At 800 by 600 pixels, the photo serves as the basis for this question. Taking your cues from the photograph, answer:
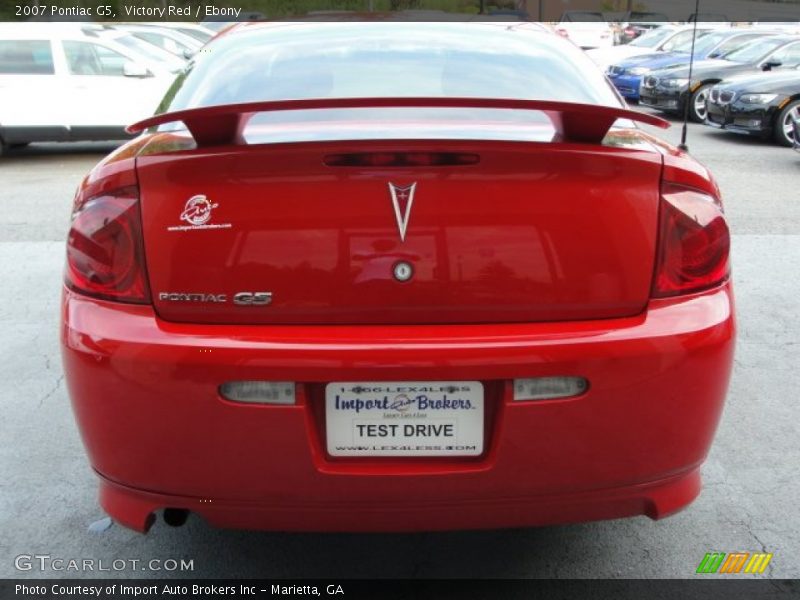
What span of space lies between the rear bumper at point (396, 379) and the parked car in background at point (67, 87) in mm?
10043

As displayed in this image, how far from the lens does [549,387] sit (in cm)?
214

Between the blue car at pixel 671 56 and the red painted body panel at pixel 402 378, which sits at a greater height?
the red painted body panel at pixel 402 378

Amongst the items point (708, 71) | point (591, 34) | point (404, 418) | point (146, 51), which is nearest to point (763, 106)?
point (708, 71)

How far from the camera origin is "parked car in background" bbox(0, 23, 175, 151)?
11.6m

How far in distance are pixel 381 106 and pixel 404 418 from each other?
0.75 m

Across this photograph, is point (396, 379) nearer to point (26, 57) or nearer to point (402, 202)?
point (402, 202)

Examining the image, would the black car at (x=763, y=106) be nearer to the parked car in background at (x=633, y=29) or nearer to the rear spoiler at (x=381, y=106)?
the rear spoiler at (x=381, y=106)

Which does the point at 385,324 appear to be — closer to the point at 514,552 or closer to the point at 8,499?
the point at 514,552

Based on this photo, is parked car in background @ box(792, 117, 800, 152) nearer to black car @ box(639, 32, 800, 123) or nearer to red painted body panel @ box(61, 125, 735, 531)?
black car @ box(639, 32, 800, 123)

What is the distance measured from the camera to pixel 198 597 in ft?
8.59

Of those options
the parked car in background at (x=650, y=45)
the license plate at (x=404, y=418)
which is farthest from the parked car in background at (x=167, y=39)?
the license plate at (x=404, y=418)

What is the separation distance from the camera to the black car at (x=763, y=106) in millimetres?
11773

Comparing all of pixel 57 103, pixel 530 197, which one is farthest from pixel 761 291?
pixel 57 103

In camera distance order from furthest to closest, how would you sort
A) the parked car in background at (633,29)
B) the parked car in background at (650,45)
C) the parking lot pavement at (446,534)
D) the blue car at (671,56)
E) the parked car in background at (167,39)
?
the parked car in background at (633,29) → the parked car in background at (650,45) → the blue car at (671,56) → the parked car in background at (167,39) → the parking lot pavement at (446,534)
